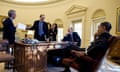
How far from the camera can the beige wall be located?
5193mm

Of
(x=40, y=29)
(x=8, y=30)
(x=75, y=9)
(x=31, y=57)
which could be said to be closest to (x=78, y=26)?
(x=75, y=9)

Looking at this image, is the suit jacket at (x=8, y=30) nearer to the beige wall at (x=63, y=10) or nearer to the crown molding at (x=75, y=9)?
the beige wall at (x=63, y=10)

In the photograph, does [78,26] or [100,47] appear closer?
[100,47]

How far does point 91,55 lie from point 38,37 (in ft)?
7.93

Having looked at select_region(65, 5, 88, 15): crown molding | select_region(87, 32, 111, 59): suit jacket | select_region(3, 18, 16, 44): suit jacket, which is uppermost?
select_region(65, 5, 88, 15): crown molding

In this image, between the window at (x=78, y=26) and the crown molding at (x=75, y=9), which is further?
the window at (x=78, y=26)

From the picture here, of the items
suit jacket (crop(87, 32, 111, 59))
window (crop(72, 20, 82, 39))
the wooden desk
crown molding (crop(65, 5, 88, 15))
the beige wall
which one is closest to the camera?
suit jacket (crop(87, 32, 111, 59))

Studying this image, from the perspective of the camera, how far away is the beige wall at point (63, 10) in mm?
5193

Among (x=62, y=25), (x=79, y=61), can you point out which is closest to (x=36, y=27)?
(x=79, y=61)

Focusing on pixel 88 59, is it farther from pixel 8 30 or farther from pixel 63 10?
pixel 63 10

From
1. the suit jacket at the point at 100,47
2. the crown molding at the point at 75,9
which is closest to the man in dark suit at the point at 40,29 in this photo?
the suit jacket at the point at 100,47

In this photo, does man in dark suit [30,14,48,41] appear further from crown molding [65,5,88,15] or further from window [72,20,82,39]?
window [72,20,82,39]

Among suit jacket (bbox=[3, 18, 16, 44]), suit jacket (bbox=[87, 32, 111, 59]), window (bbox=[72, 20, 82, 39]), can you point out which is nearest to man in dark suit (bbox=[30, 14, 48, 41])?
suit jacket (bbox=[3, 18, 16, 44])

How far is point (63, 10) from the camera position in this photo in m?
7.92
